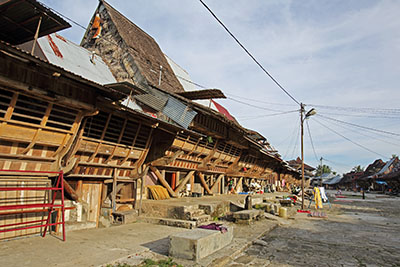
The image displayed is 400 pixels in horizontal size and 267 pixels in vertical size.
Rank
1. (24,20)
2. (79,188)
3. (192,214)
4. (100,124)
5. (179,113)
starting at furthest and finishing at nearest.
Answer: (179,113)
(192,214)
(79,188)
(100,124)
(24,20)

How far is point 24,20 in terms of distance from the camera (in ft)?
22.4

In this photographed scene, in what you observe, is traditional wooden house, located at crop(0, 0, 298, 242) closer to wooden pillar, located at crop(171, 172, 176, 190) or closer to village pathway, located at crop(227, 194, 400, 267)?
wooden pillar, located at crop(171, 172, 176, 190)

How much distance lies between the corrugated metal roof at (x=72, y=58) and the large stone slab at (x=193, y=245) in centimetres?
683

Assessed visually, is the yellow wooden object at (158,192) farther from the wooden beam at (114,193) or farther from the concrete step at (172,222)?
the wooden beam at (114,193)

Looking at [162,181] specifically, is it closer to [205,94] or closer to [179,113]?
[179,113]

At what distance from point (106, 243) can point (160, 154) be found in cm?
571

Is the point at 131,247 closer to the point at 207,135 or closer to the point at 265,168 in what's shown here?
the point at 207,135

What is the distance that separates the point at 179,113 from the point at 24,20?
6737 mm

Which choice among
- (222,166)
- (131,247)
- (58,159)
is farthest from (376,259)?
(222,166)

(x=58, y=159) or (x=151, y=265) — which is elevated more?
(x=58, y=159)

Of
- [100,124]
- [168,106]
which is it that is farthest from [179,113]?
[100,124]

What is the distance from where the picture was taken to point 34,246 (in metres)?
6.48

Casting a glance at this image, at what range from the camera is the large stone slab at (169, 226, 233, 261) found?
5.87 m

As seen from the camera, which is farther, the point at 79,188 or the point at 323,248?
the point at 79,188
